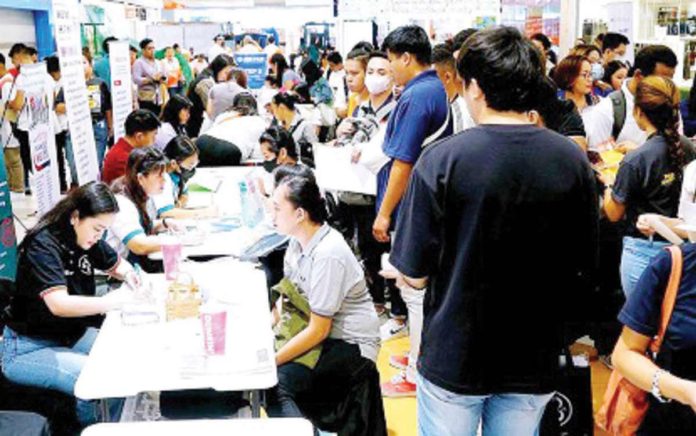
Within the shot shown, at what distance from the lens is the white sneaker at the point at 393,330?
4.43 meters

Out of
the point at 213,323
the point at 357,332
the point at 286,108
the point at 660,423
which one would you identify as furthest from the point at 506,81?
the point at 286,108

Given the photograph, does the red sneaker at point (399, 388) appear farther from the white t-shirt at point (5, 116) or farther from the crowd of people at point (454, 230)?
the white t-shirt at point (5, 116)

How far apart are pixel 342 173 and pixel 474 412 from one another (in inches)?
92.5

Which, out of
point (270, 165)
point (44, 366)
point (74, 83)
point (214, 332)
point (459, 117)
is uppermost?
point (74, 83)

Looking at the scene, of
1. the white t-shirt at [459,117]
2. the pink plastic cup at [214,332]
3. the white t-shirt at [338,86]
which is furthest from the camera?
the white t-shirt at [338,86]

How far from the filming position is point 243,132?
5.92 metres

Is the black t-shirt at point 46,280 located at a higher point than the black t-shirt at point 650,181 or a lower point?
lower

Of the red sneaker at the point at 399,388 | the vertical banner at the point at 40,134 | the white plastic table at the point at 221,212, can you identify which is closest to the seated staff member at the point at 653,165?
the red sneaker at the point at 399,388

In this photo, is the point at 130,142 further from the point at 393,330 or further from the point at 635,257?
the point at 635,257

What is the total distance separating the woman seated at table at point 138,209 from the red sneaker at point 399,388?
4.15ft

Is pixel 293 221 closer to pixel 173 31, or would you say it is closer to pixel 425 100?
pixel 425 100

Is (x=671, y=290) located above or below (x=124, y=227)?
above

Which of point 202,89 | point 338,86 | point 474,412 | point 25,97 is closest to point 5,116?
point 202,89

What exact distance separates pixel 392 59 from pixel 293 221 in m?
0.94
